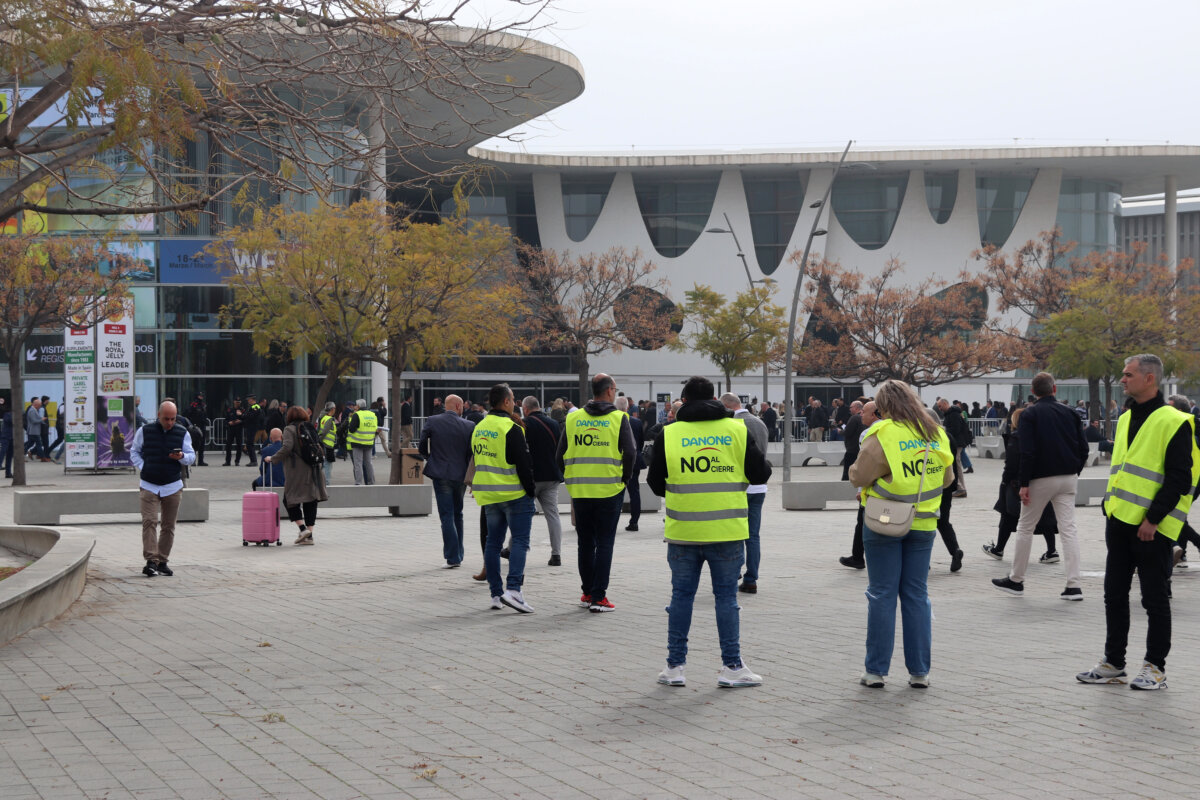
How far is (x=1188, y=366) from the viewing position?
46.0 meters

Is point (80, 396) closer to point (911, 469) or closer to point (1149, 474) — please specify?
point (911, 469)

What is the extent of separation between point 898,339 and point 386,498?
32.5 m

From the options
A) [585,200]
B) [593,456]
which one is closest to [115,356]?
[593,456]

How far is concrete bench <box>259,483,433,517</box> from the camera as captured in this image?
18359 mm

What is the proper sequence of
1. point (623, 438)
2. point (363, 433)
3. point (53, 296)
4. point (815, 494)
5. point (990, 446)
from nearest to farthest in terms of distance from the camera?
1. point (623, 438)
2. point (815, 494)
3. point (363, 433)
4. point (53, 296)
5. point (990, 446)

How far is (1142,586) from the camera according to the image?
6957 mm

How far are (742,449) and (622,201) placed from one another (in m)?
55.5

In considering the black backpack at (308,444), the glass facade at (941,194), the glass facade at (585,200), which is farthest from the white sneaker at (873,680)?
the glass facade at (941,194)

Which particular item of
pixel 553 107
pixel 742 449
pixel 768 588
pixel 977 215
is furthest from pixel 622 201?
pixel 742 449

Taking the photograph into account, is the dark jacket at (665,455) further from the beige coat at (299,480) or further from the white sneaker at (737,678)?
the beige coat at (299,480)

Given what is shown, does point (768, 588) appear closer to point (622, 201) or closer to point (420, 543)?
point (420, 543)

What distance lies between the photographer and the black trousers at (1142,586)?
684cm

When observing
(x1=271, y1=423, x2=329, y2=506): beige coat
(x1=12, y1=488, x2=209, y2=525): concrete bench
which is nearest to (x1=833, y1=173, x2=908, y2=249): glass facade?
(x1=12, y1=488, x2=209, y2=525): concrete bench

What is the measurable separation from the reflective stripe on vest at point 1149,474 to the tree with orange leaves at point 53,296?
20641mm
